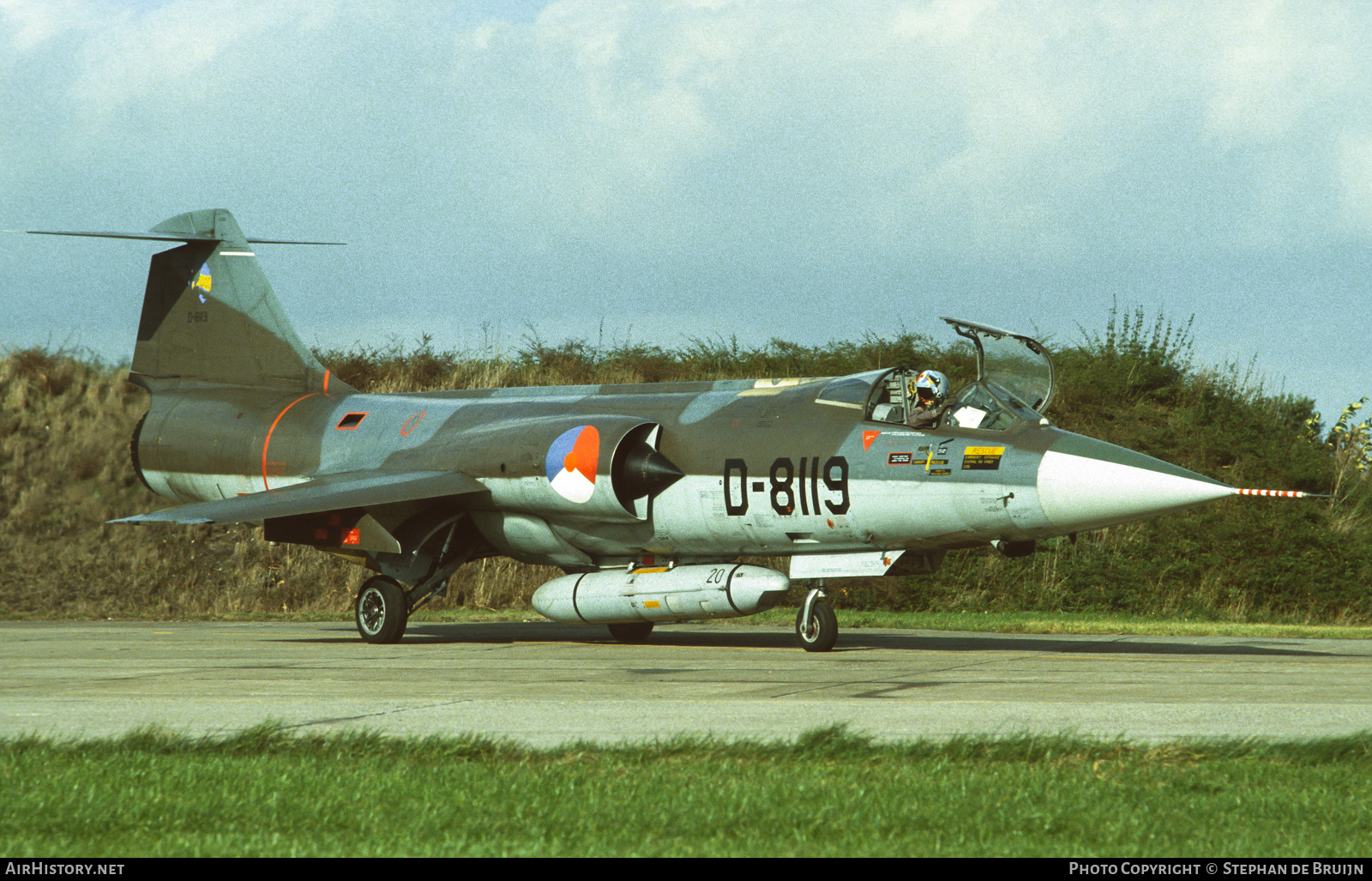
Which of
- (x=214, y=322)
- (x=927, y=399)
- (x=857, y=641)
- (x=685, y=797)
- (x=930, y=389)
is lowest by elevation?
(x=857, y=641)

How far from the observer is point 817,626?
46.1 ft

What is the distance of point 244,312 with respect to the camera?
20.1 m

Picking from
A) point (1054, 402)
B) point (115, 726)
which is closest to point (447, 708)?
point (115, 726)

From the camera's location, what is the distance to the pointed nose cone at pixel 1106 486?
12719mm

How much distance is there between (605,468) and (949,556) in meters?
10.1

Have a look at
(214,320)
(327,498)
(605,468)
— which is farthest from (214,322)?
(605,468)

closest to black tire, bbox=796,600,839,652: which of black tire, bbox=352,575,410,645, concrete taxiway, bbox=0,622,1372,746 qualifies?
concrete taxiway, bbox=0,622,1372,746

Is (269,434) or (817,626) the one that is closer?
(817,626)

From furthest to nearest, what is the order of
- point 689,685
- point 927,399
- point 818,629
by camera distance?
1. point 927,399
2. point 818,629
3. point 689,685

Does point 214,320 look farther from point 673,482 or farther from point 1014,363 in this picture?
point 1014,363

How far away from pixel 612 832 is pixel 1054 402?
2286cm

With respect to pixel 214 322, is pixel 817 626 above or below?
below

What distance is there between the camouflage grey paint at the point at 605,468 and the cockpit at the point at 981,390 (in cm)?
3
